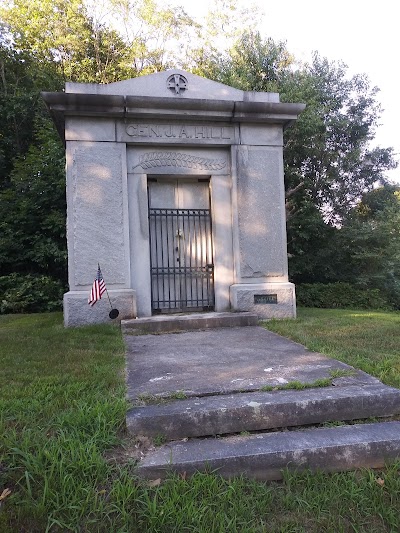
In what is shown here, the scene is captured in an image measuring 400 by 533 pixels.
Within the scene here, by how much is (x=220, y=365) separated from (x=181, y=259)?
12.5ft

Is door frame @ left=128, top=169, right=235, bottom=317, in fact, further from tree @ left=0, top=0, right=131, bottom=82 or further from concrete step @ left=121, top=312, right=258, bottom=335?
tree @ left=0, top=0, right=131, bottom=82

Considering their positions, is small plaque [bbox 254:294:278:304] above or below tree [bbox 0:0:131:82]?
below

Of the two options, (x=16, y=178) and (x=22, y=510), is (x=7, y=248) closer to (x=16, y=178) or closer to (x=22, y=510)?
(x=16, y=178)

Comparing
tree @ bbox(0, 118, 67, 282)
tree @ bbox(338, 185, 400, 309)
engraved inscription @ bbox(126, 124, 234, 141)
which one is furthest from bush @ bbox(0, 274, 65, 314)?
tree @ bbox(338, 185, 400, 309)

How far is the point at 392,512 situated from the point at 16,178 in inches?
556

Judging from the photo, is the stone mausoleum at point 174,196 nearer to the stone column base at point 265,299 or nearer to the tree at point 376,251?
the stone column base at point 265,299

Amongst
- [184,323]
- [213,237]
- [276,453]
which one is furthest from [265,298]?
[276,453]

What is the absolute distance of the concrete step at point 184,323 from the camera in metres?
6.09

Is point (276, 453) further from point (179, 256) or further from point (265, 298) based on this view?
point (179, 256)

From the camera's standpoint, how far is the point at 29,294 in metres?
10.6

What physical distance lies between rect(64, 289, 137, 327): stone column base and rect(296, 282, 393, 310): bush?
21.8 ft

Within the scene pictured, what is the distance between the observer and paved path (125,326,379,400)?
3.27 metres

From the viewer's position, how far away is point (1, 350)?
468cm

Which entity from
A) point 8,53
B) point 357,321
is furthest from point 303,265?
point 8,53
